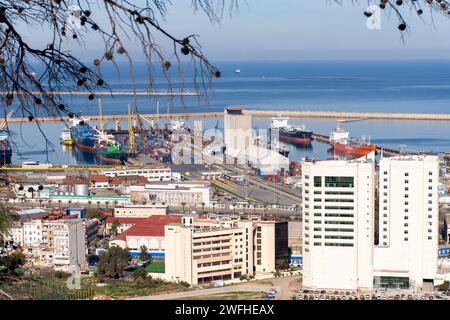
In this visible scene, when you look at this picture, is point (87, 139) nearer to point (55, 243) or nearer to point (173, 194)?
point (173, 194)

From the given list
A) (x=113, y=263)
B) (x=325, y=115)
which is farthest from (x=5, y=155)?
(x=325, y=115)

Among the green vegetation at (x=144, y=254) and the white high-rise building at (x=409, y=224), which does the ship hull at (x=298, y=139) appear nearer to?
the green vegetation at (x=144, y=254)

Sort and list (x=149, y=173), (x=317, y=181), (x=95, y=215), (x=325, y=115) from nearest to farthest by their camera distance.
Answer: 1. (x=317, y=181)
2. (x=95, y=215)
3. (x=149, y=173)
4. (x=325, y=115)

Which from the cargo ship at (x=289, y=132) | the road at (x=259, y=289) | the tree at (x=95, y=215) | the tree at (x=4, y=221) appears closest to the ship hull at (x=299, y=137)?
the cargo ship at (x=289, y=132)

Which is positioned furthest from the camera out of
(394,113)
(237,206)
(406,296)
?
(394,113)

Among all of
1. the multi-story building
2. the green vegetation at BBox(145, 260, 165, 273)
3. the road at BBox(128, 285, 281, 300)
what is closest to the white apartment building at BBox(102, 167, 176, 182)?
the multi-story building
